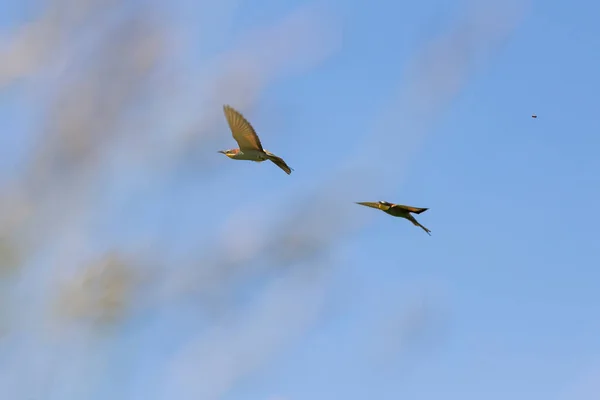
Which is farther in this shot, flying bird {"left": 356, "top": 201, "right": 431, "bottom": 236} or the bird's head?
the bird's head

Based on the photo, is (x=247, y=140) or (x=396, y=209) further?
(x=247, y=140)

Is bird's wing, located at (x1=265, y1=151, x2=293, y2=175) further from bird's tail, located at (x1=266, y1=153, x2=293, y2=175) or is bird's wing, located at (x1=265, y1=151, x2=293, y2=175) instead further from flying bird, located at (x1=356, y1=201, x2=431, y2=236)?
flying bird, located at (x1=356, y1=201, x2=431, y2=236)

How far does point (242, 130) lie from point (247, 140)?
1798mm

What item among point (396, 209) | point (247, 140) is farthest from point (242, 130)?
point (396, 209)

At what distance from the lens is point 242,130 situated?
13212cm

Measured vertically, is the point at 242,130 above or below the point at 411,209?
above

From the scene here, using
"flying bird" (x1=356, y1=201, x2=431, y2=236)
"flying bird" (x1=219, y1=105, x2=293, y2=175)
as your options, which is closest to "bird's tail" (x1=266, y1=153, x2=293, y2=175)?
"flying bird" (x1=219, y1=105, x2=293, y2=175)

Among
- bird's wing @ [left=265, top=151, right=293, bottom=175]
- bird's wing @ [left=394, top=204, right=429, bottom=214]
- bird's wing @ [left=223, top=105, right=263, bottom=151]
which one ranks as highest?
bird's wing @ [left=223, top=105, right=263, bottom=151]

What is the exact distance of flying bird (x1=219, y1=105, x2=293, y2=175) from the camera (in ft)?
431

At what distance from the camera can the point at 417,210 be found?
105 meters

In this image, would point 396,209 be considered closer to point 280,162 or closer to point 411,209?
point 411,209

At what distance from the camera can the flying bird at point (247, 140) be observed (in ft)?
431

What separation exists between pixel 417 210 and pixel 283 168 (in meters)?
32.2

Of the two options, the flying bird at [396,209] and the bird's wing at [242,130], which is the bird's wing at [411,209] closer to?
the flying bird at [396,209]
